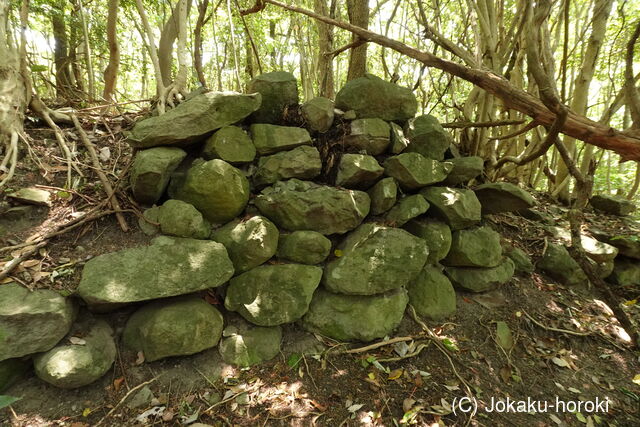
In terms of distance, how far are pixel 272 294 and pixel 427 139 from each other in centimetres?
242

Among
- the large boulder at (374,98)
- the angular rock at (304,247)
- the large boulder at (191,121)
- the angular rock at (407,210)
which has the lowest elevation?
the angular rock at (304,247)

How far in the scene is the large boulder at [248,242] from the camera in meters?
2.68

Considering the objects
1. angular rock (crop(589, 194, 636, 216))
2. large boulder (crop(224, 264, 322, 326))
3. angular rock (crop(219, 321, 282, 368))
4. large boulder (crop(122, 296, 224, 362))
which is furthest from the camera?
angular rock (crop(589, 194, 636, 216))

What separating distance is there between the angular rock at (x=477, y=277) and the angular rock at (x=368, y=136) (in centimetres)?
160

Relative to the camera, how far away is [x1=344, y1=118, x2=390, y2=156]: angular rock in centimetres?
328

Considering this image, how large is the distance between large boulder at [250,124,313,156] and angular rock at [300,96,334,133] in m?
0.19

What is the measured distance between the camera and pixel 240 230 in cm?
273

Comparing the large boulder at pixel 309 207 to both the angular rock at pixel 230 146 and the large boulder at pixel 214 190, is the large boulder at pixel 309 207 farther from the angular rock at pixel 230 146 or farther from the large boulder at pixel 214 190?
the angular rock at pixel 230 146

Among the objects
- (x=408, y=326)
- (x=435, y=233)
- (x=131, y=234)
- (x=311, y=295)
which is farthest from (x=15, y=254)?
(x=435, y=233)

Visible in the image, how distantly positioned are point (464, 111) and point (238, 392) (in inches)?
183

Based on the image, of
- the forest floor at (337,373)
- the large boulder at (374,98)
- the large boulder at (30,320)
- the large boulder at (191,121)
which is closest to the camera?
the large boulder at (30,320)

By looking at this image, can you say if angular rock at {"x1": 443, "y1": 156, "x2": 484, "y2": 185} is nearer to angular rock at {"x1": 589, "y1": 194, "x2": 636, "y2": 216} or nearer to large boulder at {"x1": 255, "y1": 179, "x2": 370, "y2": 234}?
large boulder at {"x1": 255, "y1": 179, "x2": 370, "y2": 234}

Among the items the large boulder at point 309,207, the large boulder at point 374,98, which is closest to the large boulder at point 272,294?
the large boulder at point 309,207

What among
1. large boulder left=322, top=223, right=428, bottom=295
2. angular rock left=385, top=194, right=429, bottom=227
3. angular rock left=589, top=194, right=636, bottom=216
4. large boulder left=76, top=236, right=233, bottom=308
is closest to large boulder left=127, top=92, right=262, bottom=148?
large boulder left=76, top=236, right=233, bottom=308
